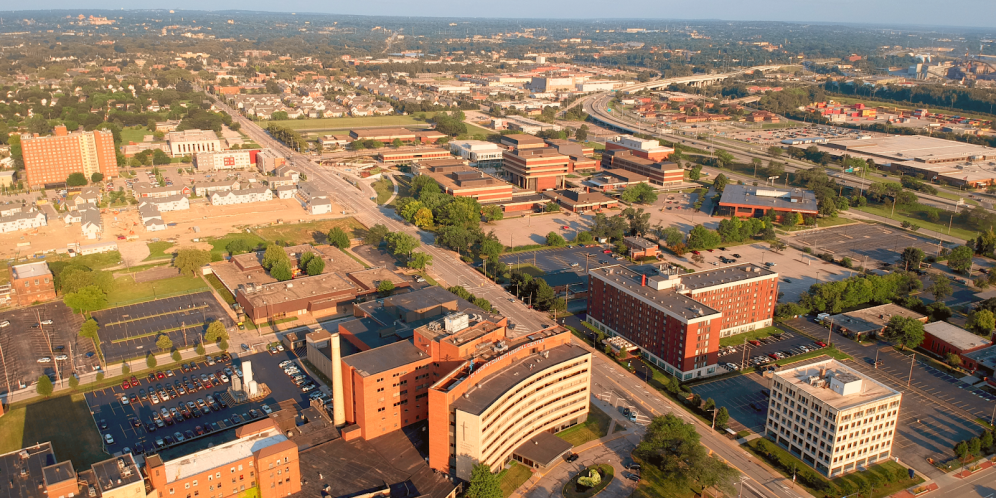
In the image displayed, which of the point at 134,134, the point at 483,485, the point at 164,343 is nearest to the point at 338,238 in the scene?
the point at 164,343

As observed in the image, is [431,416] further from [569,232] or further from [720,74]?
[720,74]

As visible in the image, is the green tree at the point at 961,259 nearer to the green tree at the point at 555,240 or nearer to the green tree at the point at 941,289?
the green tree at the point at 941,289

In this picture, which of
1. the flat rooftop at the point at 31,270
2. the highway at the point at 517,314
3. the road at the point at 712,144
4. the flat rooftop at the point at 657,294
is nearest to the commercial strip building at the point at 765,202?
the road at the point at 712,144

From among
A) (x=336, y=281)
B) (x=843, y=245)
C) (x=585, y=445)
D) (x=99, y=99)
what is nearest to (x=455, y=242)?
(x=336, y=281)

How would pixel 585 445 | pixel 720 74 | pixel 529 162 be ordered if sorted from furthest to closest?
pixel 720 74, pixel 529 162, pixel 585 445

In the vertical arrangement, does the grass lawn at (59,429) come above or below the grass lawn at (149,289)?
below

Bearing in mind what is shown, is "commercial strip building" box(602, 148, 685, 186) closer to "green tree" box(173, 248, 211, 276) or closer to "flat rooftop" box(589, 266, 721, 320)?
"flat rooftop" box(589, 266, 721, 320)

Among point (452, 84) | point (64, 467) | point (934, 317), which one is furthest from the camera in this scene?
point (452, 84)
